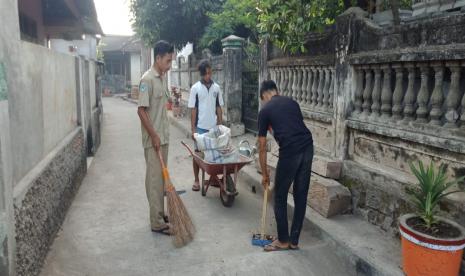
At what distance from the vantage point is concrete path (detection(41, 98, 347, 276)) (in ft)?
12.3

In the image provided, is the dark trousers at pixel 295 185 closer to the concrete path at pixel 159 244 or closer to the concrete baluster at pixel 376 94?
the concrete path at pixel 159 244

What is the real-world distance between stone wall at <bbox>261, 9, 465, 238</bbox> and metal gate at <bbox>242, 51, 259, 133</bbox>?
12.2ft

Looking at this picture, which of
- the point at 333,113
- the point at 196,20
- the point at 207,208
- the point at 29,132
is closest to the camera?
the point at 29,132

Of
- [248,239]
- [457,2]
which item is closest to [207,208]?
[248,239]

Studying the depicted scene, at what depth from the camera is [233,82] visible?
32.4 ft

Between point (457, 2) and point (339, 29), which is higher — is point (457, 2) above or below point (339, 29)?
above

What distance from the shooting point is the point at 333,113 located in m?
5.07

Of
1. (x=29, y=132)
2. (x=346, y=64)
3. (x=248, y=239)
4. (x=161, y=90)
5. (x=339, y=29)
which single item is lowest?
(x=248, y=239)

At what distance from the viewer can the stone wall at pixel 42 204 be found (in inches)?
123

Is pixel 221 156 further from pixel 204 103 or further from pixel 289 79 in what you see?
pixel 289 79

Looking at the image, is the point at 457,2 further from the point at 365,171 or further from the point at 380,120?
the point at 365,171

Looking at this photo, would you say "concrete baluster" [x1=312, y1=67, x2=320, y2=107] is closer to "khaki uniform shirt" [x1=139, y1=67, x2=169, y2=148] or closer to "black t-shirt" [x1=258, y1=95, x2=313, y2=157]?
"black t-shirt" [x1=258, y1=95, x2=313, y2=157]

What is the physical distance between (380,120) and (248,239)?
194 centimetres

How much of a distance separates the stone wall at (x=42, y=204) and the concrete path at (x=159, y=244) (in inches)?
8.0
